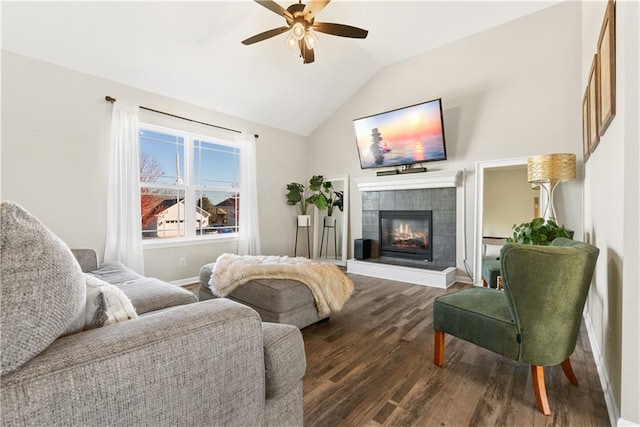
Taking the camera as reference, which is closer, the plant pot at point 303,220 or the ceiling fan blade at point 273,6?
the ceiling fan blade at point 273,6

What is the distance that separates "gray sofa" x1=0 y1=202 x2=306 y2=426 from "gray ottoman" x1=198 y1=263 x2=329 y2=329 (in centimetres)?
122

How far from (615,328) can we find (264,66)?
4.42 m

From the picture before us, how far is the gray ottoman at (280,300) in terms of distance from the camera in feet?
7.17

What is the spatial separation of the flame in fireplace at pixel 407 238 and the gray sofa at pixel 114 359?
391 centimetres

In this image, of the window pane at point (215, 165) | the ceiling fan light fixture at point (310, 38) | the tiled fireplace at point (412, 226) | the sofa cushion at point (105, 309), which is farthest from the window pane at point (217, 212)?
the sofa cushion at point (105, 309)

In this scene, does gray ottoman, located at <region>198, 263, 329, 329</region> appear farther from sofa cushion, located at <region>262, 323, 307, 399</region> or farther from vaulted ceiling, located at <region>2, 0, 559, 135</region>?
vaulted ceiling, located at <region>2, 0, 559, 135</region>

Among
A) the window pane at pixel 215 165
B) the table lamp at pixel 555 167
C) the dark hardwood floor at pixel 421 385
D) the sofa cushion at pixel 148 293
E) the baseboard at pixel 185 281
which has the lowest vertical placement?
the dark hardwood floor at pixel 421 385

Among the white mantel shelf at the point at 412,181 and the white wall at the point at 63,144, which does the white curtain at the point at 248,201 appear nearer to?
the white wall at the point at 63,144

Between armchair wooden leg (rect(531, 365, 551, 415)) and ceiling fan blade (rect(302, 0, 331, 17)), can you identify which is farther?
ceiling fan blade (rect(302, 0, 331, 17))

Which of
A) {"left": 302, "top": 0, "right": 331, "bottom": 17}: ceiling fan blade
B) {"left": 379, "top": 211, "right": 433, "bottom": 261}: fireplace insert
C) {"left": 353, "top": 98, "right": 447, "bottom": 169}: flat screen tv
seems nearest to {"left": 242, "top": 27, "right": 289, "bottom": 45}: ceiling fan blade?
{"left": 302, "top": 0, "right": 331, "bottom": 17}: ceiling fan blade

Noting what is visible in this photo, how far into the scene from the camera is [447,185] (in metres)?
4.09

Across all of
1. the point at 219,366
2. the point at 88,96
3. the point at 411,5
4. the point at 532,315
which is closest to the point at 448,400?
the point at 532,315

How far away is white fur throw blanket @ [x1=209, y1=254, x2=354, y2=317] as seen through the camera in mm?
2408

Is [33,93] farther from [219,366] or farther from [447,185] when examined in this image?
[447,185]
